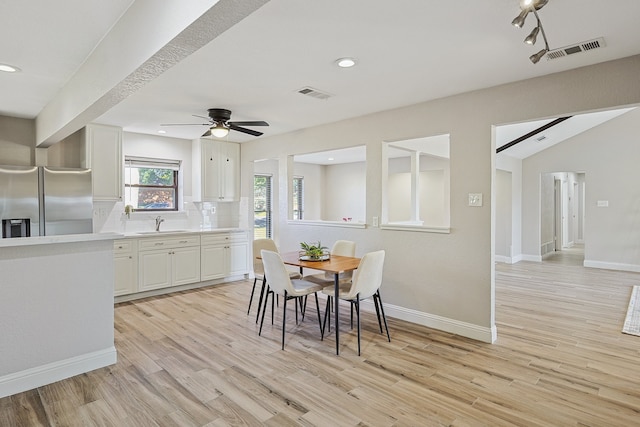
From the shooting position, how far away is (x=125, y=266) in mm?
4809

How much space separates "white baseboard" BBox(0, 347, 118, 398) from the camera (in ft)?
8.26

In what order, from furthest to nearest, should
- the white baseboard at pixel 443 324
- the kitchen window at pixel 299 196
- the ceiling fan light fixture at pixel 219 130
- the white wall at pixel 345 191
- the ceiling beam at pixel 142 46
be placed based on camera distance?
the kitchen window at pixel 299 196
the white wall at pixel 345 191
the ceiling fan light fixture at pixel 219 130
the white baseboard at pixel 443 324
the ceiling beam at pixel 142 46

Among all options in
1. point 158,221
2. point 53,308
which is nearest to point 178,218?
point 158,221

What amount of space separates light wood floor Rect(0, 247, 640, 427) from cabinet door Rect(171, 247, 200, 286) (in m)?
1.12

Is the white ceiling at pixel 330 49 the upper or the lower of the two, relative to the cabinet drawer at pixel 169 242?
upper

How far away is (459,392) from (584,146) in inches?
289

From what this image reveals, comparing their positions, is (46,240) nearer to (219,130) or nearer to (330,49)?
(219,130)

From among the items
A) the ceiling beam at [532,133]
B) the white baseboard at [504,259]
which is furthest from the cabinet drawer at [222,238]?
the white baseboard at [504,259]

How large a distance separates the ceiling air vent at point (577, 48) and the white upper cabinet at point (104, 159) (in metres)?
5.13

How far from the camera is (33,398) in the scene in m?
2.47

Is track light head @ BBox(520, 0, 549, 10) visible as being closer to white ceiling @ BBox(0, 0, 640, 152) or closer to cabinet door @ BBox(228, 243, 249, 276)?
white ceiling @ BBox(0, 0, 640, 152)

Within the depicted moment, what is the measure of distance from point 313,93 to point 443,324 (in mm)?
2729

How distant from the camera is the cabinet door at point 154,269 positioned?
4953mm

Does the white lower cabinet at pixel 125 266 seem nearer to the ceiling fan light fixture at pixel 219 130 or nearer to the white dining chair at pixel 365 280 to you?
the ceiling fan light fixture at pixel 219 130
